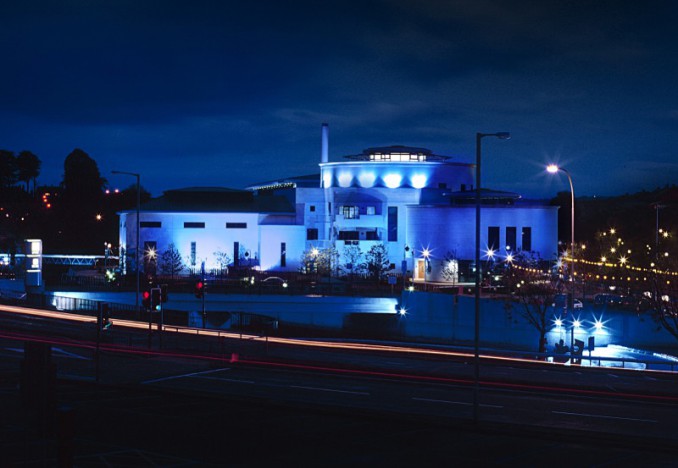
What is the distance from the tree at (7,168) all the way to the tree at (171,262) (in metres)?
70.6

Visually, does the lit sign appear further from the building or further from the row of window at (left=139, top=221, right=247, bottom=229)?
the row of window at (left=139, top=221, right=247, bottom=229)

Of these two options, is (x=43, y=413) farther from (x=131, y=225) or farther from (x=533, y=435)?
(x=131, y=225)

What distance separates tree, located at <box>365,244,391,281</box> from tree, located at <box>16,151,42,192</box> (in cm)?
8236

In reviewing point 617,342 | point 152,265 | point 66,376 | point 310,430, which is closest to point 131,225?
point 152,265

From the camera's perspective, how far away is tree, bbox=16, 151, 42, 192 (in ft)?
509

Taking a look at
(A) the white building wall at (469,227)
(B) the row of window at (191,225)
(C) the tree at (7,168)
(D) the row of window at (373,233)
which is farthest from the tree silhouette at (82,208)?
(A) the white building wall at (469,227)

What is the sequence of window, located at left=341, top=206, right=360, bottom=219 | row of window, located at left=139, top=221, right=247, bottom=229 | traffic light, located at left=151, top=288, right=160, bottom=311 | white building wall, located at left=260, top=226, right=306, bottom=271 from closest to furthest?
1. traffic light, located at left=151, top=288, right=160, bottom=311
2. row of window, located at left=139, top=221, right=247, bottom=229
3. white building wall, located at left=260, top=226, right=306, bottom=271
4. window, located at left=341, top=206, right=360, bottom=219

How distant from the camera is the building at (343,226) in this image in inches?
3829

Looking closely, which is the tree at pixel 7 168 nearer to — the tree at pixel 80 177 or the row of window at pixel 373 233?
the tree at pixel 80 177

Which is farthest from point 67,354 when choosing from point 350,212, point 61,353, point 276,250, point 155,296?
point 350,212

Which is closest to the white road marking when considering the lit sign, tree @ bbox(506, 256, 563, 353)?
the lit sign

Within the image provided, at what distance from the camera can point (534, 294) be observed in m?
66.2

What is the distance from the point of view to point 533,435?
71.5ft

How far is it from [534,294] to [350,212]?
39735 mm
